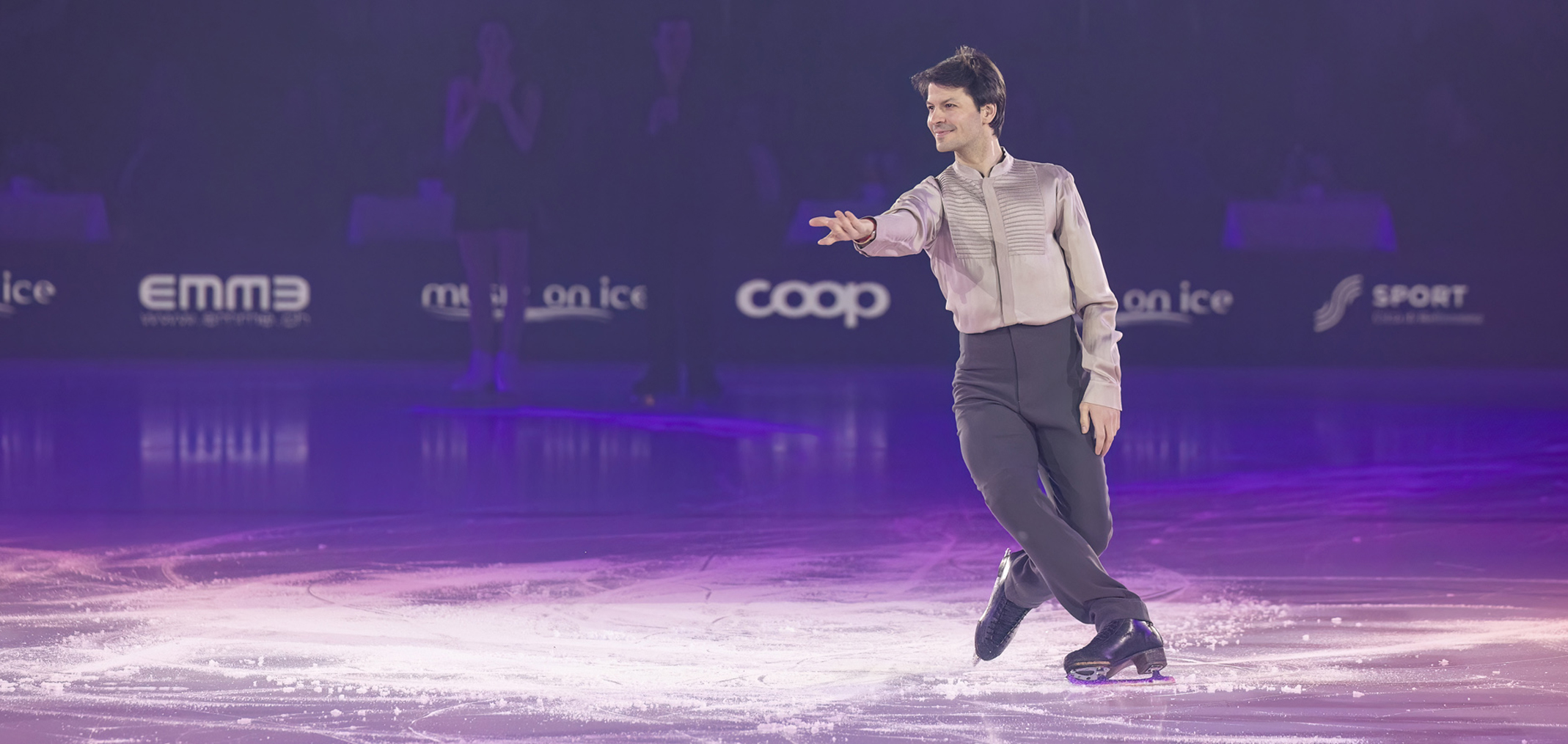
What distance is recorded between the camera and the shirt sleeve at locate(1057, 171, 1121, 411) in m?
3.04

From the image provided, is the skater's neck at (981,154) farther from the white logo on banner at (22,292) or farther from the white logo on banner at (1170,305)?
the white logo on banner at (22,292)

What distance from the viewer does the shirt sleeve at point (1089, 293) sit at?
9.98 ft

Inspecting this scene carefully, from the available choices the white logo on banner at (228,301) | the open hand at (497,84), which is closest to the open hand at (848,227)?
the open hand at (497,84)

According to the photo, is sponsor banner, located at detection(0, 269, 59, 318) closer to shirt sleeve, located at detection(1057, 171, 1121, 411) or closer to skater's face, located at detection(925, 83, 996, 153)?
skater's face, located at detection(925, 83, 996, 153)

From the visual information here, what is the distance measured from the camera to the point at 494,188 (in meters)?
9.74

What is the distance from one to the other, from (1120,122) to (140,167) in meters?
9.23

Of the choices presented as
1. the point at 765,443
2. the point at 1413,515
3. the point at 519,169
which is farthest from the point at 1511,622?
the point at 519,169

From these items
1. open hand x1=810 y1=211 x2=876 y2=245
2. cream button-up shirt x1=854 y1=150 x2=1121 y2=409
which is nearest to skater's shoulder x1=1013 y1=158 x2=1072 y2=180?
cream button-up shirt x1=854 y1=150 x2=1121 y2=409

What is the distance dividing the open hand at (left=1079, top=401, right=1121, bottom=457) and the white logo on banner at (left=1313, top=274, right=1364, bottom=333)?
10.7 m

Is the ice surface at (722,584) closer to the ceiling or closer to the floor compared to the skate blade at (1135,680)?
closer to the floor

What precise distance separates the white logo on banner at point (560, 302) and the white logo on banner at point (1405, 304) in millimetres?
6018

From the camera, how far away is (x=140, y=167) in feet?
45.1

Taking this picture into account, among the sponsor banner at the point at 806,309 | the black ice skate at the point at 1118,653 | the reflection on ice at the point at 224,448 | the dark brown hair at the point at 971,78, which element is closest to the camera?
the black ice skate at the point at 1118,653

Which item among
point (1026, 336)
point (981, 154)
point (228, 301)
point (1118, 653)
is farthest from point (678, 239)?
point (1118, 653)
